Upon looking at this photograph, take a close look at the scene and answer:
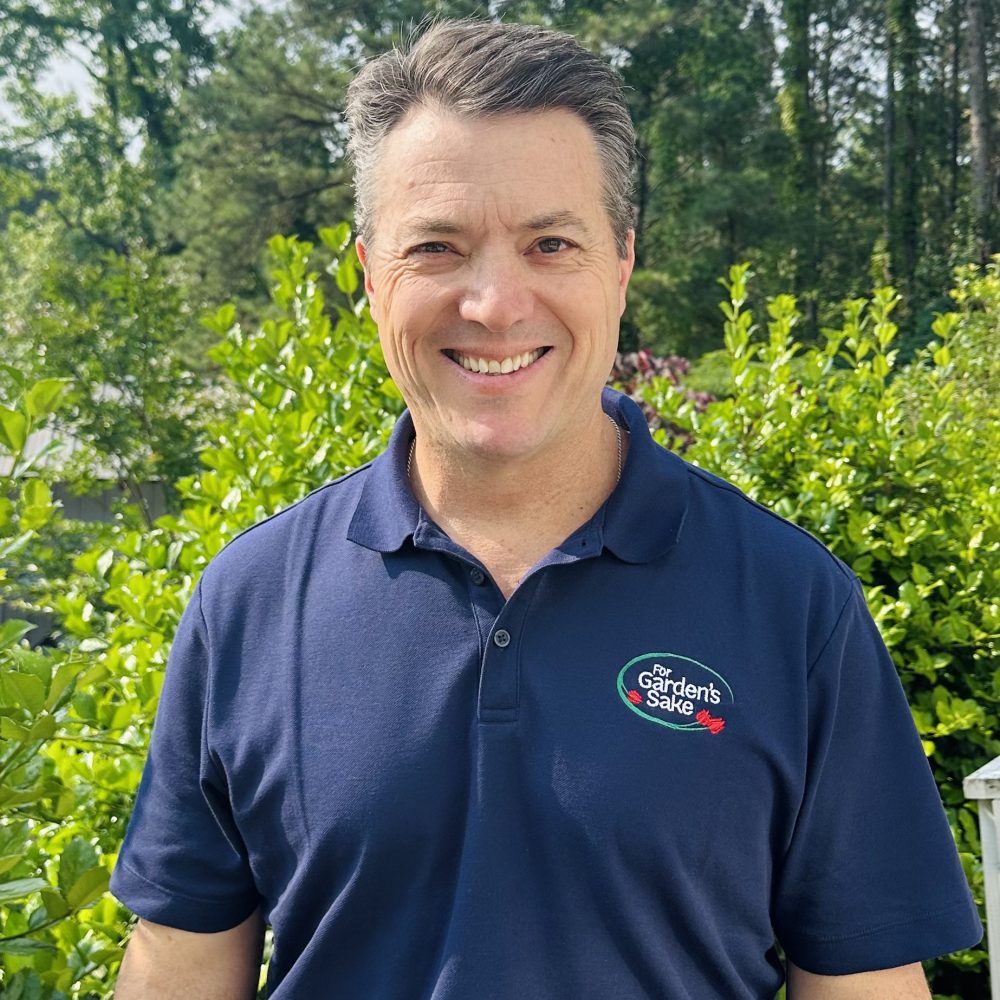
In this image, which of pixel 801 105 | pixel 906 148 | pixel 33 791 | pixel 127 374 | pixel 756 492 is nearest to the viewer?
pixel 33 791

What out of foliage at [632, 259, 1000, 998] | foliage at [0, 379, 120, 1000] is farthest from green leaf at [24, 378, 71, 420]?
foliage at [632, 259, 1000, 998]

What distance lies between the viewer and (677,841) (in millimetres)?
1470

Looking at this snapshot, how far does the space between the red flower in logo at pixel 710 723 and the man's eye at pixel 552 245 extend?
0.63 meters

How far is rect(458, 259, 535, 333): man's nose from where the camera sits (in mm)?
1584

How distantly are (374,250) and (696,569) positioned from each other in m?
0.64

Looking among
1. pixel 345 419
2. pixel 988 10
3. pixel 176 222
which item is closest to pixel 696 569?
pixel 345 419

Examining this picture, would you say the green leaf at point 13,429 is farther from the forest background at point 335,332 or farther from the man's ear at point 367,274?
the man's ear at point 367,274

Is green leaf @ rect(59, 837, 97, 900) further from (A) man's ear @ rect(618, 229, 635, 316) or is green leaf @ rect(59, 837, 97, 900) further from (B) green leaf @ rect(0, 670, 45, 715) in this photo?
(A) man's ear @ rect(618, 229, 635, 316)

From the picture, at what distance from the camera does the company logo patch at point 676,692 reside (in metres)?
1.50

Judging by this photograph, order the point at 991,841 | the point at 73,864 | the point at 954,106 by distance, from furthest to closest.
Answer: the point at 954,106 → the point at 991,841 → the point at 73,864

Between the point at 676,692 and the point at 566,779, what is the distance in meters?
0.17

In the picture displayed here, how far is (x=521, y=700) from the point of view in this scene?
1.52 metres

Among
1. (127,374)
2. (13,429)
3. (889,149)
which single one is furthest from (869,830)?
(889,149)

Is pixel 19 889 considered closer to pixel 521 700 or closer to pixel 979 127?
pixel 521 700
